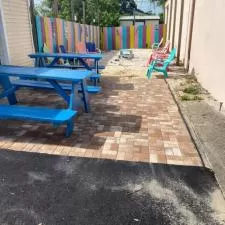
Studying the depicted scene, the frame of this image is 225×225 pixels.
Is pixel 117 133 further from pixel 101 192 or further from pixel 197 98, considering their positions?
pixel 197 98

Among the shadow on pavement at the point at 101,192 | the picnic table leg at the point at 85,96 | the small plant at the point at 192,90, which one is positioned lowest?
the small plant at the point at 192,90

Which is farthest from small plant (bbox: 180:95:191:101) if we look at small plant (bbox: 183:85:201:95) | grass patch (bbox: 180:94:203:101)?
small plant (bbox: 183:85:201:95)

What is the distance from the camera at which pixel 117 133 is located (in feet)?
13.1

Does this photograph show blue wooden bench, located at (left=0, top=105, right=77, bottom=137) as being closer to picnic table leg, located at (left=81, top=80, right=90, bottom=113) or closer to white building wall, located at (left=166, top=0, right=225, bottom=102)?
picnic table leg, located at (left=81, top=80, right=90, bottom=113)

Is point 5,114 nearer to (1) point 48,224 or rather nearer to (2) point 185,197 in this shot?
(1) point 48,224

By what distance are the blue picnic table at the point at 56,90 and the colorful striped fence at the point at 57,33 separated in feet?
13.0

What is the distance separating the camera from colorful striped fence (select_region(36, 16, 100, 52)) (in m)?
8.55

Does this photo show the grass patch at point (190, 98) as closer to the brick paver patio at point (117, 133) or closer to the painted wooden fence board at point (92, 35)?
the brick paver patio at point (117, 133)

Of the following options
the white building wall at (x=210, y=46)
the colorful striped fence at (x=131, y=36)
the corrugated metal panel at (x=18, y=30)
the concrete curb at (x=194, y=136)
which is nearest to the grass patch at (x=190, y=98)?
the concrete curb at (x=194, y=136)

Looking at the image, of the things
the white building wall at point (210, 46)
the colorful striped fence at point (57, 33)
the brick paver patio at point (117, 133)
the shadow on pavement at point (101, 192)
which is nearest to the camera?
the shadow on pavement at point (101, 192)

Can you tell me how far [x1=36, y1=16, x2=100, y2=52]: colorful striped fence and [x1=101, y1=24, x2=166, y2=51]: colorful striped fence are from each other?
605cm

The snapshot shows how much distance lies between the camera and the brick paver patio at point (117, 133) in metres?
3.39

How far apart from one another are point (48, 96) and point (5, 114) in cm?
240

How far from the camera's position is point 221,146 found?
139 inches
